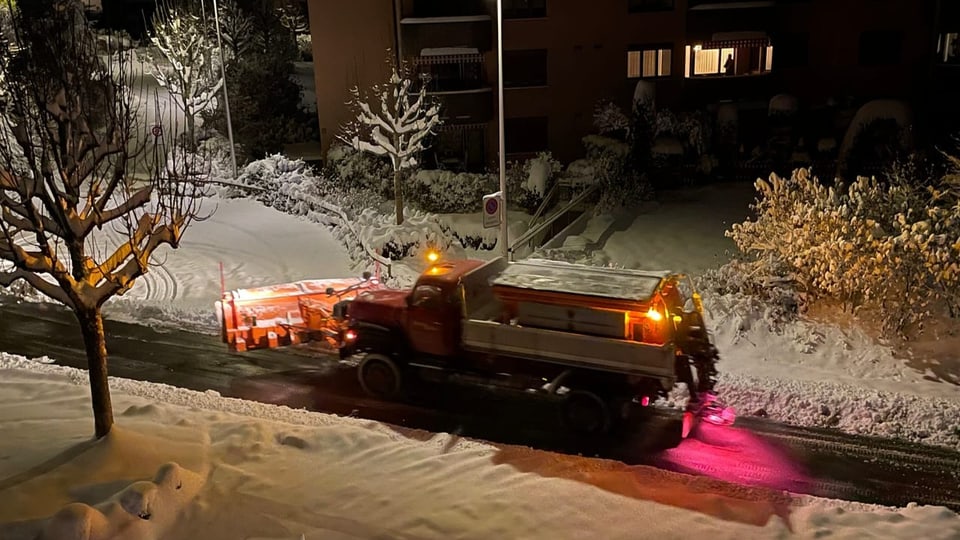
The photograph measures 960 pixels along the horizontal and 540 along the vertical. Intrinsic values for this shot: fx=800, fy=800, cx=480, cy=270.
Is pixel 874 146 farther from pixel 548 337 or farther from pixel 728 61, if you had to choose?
pixel 548 337

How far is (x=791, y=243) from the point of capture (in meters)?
A: 15.5

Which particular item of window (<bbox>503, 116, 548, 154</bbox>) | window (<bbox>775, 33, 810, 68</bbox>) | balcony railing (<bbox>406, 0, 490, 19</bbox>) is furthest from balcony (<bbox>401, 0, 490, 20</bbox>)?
window (<bbox>775, 33, 810, 68</bbox>)

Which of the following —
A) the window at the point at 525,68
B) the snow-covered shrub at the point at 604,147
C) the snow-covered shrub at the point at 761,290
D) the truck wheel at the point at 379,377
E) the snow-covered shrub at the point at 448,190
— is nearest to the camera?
the truck wheel at the point at 379,377

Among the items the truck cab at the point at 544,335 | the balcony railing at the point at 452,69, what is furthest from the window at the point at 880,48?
the truck cab at the point at 544,335

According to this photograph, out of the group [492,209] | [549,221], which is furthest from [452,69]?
[492,209]

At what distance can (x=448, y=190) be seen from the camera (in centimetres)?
2583

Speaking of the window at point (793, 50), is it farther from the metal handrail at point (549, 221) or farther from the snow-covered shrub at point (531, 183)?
the metal handrail at point (549, 221)

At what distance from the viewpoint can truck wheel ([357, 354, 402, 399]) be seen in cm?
1325

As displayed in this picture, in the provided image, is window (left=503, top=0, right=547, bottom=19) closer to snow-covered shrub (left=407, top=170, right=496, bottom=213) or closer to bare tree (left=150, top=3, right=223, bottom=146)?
snow-covered shrub (left=407, top=170, right=496, bottom=213)

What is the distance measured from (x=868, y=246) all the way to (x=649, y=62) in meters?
17.7

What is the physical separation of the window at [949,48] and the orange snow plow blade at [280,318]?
26.4 metres

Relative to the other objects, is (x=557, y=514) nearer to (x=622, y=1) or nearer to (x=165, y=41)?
(x=622, y=1)

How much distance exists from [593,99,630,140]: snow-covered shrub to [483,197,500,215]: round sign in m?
12.2

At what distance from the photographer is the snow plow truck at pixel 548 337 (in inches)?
449
